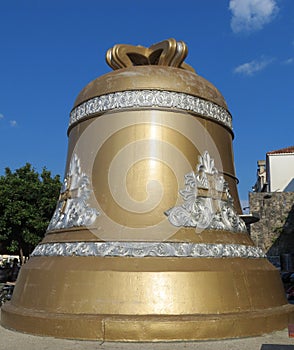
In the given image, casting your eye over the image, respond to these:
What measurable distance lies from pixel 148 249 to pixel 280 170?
1328 inches

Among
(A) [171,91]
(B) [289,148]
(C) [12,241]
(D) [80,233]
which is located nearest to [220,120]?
(A) [171,91]

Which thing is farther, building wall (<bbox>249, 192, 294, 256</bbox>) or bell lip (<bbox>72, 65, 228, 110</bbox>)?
building wall (<bbox>249, 192, 294, 256</bbox>)

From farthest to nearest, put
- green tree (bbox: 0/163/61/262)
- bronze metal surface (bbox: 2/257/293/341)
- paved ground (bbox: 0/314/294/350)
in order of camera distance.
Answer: green tree (bbox: 0/163/61/262)
bronze metal surface (bbox: 2/257/293/341)
paved ground (bbox: 0/314/294/350)

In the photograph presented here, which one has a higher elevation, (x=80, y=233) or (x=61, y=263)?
(x=80, y=233)

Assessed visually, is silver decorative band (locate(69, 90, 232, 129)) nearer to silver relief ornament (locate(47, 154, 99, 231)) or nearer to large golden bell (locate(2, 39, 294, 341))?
large golden bell (locate(2, 39, 294, 341))

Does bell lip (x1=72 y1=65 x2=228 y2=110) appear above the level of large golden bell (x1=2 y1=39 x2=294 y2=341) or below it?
above

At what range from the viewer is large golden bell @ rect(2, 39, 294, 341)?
5.68 meters

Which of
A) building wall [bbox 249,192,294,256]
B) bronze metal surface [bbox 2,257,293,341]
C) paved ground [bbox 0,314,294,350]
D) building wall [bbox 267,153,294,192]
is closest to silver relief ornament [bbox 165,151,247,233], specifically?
bronze metal surface [bbox 2,257,293,341]

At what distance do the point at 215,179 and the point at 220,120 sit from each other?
3.99 feet

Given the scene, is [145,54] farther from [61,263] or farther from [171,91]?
[61,263]

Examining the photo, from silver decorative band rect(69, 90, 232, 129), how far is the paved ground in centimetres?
384

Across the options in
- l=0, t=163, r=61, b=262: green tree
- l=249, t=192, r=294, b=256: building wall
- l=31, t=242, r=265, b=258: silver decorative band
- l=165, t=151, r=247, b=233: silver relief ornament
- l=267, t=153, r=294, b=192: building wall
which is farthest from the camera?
l=267, t=153, r=294, b=192: building wall

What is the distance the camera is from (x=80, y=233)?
6.75 meters

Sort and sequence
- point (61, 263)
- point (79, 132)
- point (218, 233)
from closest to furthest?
point (61, 263) < point (218, 233) < point (79, 132)
